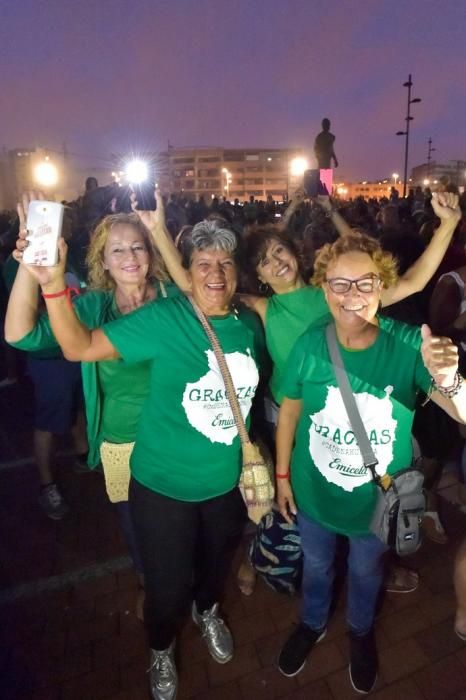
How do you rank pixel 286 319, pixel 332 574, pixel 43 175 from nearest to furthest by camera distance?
1. pixel 332 574
2. pixel 286 319
3. pixel 43 175

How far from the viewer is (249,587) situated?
3162 millimetres

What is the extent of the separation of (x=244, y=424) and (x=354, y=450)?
0.53 m

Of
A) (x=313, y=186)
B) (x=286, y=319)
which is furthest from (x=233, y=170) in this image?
(x=286, y=319)

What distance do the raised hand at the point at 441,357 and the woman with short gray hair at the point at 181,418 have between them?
0.84 metres

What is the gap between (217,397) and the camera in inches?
87.2

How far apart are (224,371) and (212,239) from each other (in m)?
0.67

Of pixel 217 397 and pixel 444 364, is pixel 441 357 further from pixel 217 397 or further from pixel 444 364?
pixel 217 397

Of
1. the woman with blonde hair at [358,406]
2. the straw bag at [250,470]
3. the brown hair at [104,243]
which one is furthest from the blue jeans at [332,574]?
the brown hair at [104,243]

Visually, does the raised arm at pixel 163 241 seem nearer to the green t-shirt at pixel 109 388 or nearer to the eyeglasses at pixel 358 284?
the green t-shirt at pixel 109 388

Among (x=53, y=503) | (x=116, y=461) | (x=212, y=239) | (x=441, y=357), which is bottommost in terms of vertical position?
(x=53, y=503)

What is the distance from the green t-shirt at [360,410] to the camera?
2.11 metres

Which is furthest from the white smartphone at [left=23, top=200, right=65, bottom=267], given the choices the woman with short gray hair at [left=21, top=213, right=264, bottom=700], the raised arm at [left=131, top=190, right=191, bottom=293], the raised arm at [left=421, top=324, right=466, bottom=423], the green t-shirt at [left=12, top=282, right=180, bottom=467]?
the raised arm at [left=421, top=324, right=466, bottom=423]

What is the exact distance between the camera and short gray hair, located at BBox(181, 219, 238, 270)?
7.62 ft

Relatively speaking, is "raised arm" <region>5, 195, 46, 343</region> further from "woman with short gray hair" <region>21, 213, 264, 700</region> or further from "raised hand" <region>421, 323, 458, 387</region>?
"raised hand" <region>421, 323, 458, 387</region>
